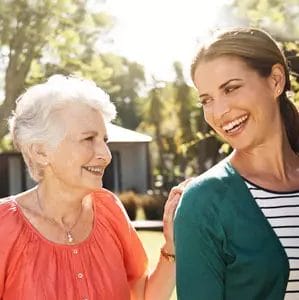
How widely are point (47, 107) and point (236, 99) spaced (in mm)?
891

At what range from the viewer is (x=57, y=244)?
2.71m

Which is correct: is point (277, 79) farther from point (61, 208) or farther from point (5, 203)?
point (5, 203)

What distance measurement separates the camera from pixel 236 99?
2029mm

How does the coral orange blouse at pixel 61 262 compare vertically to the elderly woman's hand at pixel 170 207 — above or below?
below

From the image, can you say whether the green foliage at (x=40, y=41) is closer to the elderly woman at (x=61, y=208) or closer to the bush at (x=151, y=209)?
the bush at (x=151, y=209)

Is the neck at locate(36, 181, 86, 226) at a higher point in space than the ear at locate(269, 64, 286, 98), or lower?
lower

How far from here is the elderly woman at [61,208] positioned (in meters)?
2.60

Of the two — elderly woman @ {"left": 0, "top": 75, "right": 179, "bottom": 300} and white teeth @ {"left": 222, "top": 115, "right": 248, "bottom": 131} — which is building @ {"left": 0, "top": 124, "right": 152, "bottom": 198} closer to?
elderly woman @ {"left": 0, "top": 75, "right": 179, "bottom": 300}

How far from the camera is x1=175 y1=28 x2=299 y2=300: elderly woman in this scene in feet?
6.29

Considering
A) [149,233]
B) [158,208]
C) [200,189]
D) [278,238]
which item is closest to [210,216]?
[200,189]

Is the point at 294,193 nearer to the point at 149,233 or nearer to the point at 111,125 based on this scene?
the point at 111,125

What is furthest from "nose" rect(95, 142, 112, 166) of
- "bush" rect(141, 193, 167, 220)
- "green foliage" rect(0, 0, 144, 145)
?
"bush" rect(141, 193, 167, 220)

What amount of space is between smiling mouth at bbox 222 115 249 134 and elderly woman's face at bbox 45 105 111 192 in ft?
2.30

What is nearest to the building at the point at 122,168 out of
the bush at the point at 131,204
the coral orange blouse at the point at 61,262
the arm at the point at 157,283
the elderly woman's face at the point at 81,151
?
the bush at the point at 131,204
